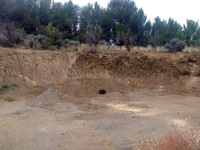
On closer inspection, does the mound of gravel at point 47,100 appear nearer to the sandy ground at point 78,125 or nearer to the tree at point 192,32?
the sandy ground at point 78,125

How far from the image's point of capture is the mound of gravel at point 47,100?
531 inches

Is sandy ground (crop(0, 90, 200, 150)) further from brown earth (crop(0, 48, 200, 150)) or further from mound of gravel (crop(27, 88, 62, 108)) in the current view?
mound of gravel (crop(27, 88, 62, 108))

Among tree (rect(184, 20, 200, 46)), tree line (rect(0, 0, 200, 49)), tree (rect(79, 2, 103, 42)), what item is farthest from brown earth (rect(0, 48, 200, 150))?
tree (rect(184, 20, 200, 46))

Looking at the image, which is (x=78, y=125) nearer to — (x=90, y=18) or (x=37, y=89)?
(x=37, y=89)

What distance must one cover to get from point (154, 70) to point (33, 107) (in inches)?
471

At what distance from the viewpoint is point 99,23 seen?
113 feet

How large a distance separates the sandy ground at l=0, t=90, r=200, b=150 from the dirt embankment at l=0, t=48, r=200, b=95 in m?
3.82

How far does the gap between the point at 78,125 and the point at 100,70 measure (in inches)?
473

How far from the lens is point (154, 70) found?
21.3 m

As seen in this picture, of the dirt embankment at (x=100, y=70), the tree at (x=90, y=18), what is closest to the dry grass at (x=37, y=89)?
the dirt embankment at (x=100, y=70)

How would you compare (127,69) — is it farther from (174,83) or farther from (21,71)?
(21,71)

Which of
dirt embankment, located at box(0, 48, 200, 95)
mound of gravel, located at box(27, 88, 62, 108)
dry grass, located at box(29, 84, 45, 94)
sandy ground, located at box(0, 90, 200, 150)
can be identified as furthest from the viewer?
dirt embankment, located at box(0, 48, 200, 95)

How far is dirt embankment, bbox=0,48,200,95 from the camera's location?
17.8 metres

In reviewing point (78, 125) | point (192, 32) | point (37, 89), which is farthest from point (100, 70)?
point (192, 32)
